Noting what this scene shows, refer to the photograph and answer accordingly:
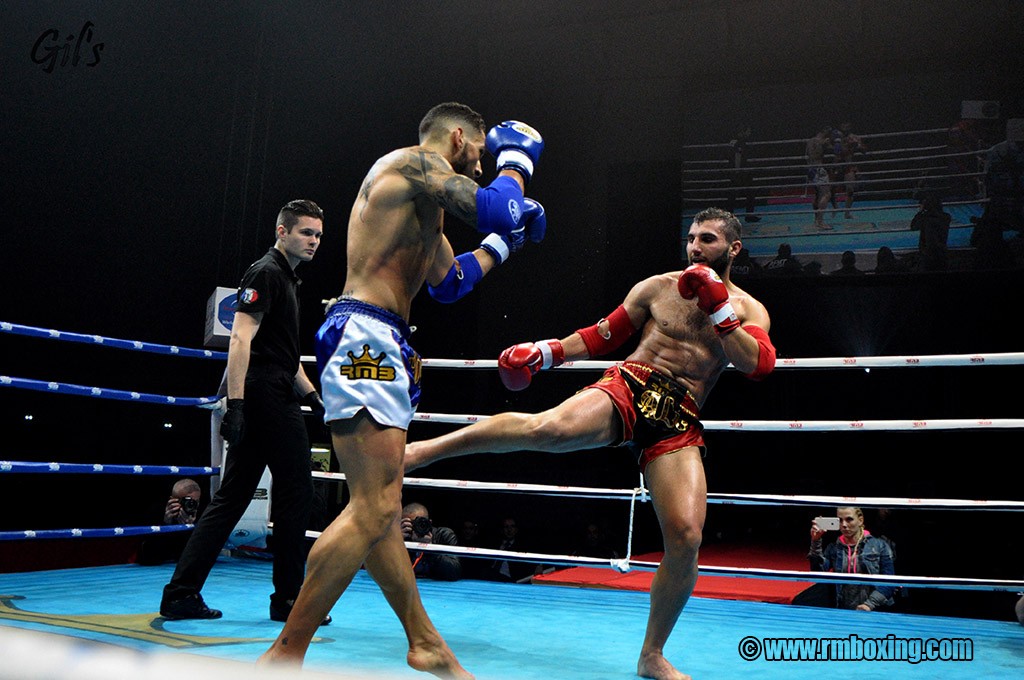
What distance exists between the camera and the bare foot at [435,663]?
79.0 inches

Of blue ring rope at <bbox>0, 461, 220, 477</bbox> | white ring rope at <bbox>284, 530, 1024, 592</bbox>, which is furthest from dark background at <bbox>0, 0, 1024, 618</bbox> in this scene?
white ring rope at <bbox>284, 530, 1024, 592</bbox>

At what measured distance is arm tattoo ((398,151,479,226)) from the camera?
6.52 ft

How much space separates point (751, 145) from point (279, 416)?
5.92 m

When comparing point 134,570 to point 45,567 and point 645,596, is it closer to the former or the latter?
point 45,567

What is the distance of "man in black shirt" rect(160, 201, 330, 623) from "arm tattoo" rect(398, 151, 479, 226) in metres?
1.19

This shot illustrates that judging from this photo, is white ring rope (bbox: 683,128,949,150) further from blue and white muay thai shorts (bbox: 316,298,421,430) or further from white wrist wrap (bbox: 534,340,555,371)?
blue and white muay thai shorts (bbox: 316,298,421,430)

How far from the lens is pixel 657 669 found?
2277 mm

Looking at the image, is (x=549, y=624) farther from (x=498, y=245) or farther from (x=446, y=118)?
(x=446, y=118)

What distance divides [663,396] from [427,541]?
2.35m

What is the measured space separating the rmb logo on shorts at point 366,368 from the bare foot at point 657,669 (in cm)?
108

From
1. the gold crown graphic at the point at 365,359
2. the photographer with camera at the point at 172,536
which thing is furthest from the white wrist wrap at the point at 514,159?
the photographer with camera at the point at 172,536

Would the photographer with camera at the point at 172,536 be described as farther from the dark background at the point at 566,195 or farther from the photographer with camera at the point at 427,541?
the dark background at the point at 566,195

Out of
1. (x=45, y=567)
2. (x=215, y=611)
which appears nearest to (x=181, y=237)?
(x=45, y=567)

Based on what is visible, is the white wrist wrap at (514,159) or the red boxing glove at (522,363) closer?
the white wrist wrap at (514,159)
